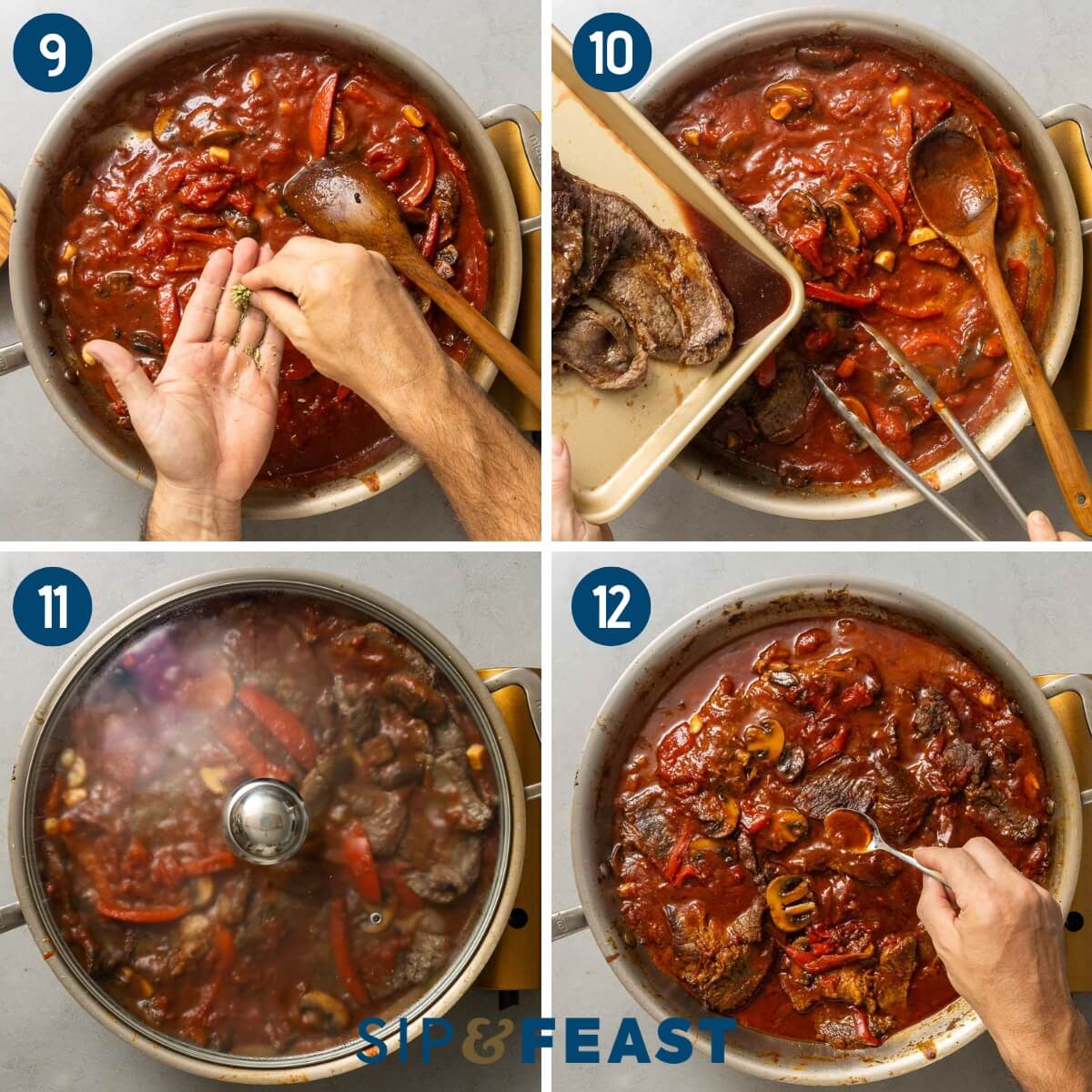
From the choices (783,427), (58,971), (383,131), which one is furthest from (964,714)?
(58,971)

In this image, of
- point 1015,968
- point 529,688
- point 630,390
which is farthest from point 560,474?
point 1015,968

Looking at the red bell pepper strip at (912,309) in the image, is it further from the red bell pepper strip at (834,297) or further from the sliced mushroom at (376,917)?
the sliced mushroom at (376,917)

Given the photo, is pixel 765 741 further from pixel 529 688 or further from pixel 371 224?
pixel 371 224

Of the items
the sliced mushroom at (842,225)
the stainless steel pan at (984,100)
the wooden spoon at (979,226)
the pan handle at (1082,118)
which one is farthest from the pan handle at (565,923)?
the pan handle at (1082,118)

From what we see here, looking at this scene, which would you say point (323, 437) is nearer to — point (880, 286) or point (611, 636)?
point (611, 636)

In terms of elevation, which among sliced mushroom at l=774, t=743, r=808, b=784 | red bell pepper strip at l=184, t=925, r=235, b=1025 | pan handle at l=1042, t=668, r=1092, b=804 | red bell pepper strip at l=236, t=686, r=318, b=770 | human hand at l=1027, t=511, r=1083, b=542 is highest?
human hand at l=1027, t=511, r=1083, b=542

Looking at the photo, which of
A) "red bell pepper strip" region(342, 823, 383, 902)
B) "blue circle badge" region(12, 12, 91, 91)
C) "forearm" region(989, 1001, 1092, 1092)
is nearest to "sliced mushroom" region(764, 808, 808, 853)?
"forearm" region(989, 1001, 1092, 1092)

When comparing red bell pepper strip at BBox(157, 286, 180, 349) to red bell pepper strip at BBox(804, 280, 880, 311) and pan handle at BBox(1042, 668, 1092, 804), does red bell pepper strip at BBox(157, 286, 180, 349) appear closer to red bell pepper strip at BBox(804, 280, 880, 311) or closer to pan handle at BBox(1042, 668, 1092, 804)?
red bell pepper strip at BBox(804, 280, 880, 311)
